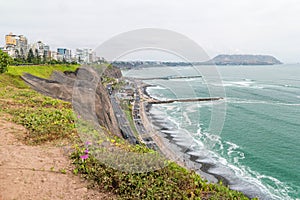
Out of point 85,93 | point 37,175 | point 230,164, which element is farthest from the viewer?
point 230,164

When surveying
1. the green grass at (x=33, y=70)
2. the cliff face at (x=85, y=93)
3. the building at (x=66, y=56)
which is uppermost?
the building at (x=66, y=56)

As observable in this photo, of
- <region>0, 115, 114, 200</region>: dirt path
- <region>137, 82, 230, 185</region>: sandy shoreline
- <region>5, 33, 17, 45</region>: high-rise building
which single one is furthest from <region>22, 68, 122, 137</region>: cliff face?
<region>5, 33, 17, 45</region>: high-rise building

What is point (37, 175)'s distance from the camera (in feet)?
16.2

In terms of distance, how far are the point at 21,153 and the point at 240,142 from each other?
20582 millimetres

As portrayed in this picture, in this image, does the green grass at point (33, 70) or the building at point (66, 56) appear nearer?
the green grass at point (33, 70)

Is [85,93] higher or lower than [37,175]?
higher

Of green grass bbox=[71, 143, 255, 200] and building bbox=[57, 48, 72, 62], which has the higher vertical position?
building bbox=[57, 48, 72, 62]

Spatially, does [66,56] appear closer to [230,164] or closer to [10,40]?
[10,40]

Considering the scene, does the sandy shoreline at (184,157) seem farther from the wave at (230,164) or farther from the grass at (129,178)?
the grass at (129,178)

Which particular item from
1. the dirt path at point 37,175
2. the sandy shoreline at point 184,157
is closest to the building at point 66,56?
the sandy shoreline at point 184,157

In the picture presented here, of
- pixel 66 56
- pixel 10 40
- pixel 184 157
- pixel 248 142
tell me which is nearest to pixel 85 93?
pixel 184 157

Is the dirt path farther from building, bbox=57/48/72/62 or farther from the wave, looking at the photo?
building, bbox=57/48/72/62

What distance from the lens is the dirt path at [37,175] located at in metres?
4.39

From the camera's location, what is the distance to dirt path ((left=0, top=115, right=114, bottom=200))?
4387 mm
